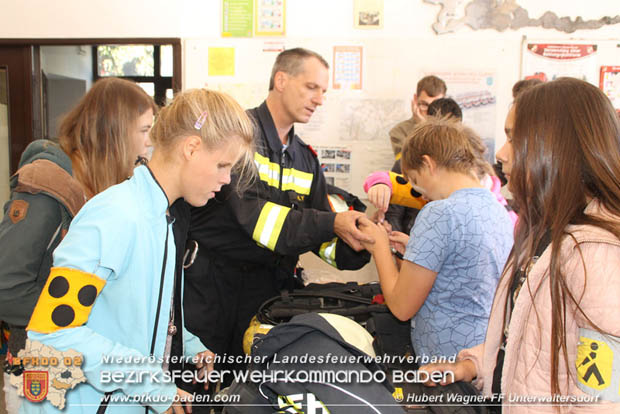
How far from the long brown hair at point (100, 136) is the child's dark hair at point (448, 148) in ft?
3.27

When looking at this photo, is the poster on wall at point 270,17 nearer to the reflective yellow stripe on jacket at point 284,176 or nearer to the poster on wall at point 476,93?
the poster on wall at point 476,93

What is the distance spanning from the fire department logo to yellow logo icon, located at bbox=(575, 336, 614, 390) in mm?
1154

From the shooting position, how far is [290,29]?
4062 millimetres

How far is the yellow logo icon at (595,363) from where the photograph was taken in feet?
3.03

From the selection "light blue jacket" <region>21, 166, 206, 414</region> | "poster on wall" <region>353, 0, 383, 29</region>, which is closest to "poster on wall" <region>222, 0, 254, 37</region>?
"poster on wall" <region>353, 0, 383, 29</region>

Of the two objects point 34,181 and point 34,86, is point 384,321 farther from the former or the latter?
point 34,86

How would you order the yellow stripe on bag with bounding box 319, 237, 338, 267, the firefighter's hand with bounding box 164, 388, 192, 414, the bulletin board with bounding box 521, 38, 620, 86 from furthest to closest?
the bulletin board with bounding box 521, 38, 620, 86
the yellow stripe on bag with bounding box 319, 237, 338, 267
the firefighter's hand with bounding box 164, 388, 192, 414

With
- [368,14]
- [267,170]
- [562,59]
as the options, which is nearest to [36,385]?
[267,170]

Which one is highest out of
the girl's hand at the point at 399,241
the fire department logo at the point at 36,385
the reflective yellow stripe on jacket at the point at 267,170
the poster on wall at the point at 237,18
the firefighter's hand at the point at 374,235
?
the poster on wall at the point at 237,18

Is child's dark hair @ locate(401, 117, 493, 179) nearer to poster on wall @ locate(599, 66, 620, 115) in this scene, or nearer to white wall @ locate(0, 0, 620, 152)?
white wall @ locate(0, 0, 620, 152)

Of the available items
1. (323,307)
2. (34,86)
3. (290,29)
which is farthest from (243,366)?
(34,86)

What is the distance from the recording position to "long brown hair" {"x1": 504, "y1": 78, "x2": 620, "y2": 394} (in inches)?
38.6

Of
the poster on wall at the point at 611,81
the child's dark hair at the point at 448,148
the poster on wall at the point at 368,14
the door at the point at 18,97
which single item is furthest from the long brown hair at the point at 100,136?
the poster on wall at the point at 611,81

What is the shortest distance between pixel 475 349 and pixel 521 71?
3181 millimetres
